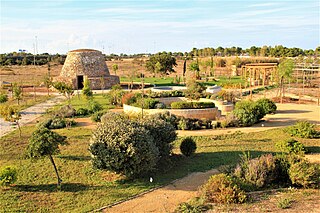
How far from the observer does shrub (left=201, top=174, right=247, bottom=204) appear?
27.3 feet

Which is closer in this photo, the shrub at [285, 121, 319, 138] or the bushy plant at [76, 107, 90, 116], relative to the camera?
the shrub at [285, 121, 319, 138]

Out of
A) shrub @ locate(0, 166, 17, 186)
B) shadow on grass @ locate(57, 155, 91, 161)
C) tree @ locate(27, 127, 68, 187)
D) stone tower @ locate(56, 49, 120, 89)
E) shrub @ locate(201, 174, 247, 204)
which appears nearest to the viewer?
shrub @ locate(201, 174, 247, 204)

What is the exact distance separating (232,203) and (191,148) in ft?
13.9

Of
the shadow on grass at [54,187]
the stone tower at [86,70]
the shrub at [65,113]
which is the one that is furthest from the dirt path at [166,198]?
the stone tower at [86,70]

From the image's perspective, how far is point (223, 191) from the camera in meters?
8.40

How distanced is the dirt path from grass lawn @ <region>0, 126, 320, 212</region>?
0.36 m

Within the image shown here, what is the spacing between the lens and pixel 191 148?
12.4m

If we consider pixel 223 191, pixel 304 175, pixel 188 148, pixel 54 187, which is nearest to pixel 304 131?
pixel 188 148

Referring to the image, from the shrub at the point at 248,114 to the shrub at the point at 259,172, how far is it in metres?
8.28

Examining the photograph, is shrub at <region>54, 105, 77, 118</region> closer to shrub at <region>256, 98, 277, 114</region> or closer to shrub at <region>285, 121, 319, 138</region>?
shrub at <region>256, 98, 277, 114</region>

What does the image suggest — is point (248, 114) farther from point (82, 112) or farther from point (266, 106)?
point (82, 112)

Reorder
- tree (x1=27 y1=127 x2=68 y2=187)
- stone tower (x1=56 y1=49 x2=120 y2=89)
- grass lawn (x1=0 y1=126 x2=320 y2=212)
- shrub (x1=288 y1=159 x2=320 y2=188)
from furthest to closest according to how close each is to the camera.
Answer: stone tower (x1=56 y1=49 x2=120 y2=89) < tree (x1=27 y1=127 x2=68 y2=187) < shrub (x1=288 y1=159 x2=320 y2=188) < grass lawn (x1=0 y1=126 x2=320 y2=212)

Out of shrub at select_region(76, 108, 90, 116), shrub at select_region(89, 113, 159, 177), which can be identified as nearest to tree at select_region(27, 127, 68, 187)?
shrub at select_region(89, 113, 159, 177)

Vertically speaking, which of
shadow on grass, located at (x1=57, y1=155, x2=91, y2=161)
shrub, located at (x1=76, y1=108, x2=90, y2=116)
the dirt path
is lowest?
the dirt path
